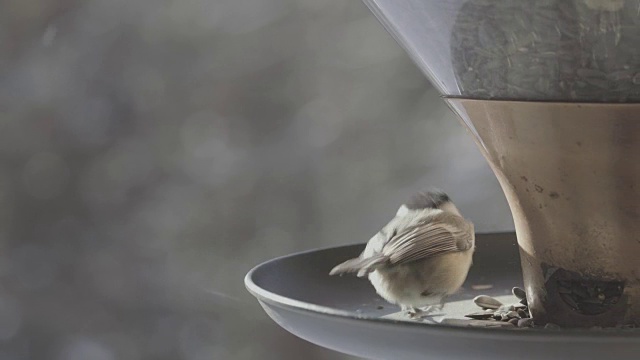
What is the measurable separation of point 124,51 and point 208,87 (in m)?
0.29

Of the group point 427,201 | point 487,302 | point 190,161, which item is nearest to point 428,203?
point 427,201

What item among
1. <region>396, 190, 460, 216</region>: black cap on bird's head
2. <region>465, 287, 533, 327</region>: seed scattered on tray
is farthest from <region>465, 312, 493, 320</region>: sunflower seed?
<region>396, 190, 460, 216</region>: black cap on bird's head

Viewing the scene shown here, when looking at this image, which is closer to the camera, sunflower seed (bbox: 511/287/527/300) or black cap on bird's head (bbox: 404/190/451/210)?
sunflower seed (bbox: 511/287/527/300)

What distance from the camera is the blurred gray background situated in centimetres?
360

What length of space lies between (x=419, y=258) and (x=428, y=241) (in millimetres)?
30

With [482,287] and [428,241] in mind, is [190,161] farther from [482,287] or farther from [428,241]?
[482,287]

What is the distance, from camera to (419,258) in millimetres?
1663

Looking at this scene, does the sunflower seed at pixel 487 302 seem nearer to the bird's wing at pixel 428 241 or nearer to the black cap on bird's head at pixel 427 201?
the bird's wing at pixel 428 241

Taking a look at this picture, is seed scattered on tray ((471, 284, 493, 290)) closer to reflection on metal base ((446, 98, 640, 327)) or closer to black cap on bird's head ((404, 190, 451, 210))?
reflection on metal base ((446, 98, 640, 327))

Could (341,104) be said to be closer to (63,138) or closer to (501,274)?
(63,138)

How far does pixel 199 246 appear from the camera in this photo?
12.2 ft

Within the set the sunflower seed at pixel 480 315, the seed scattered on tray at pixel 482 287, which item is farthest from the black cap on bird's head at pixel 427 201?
the sunflower seed at pixel 480 315

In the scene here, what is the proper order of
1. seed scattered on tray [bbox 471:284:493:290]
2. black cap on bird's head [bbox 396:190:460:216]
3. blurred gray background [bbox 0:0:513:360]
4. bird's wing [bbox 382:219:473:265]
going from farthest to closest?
blurred gray background [bbox 0:0:513:360] → black cap on bird's head [bbox 396:190:460:216] → bird's wing [bbox 382:219:473:265] → seed scattered on tray [bbox 471:284:493:290]

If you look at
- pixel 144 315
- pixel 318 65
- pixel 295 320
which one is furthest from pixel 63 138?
pixel 295 320
